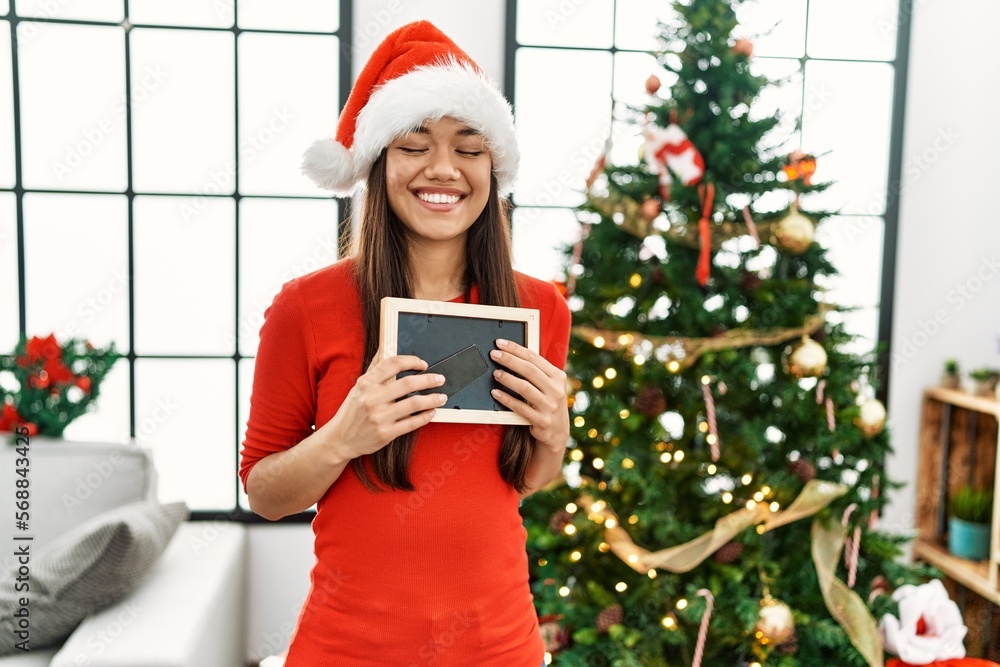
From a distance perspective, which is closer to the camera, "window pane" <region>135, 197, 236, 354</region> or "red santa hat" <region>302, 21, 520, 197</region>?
"red santa hat" <region>302, 21, 520, 197</region>

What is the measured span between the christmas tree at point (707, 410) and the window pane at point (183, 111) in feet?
4.22

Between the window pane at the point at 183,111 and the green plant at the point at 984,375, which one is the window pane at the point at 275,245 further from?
the green plant at the point at 984,375

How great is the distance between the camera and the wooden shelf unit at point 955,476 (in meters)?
2.33

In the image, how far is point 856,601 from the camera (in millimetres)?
1783

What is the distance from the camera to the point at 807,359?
5.71ft

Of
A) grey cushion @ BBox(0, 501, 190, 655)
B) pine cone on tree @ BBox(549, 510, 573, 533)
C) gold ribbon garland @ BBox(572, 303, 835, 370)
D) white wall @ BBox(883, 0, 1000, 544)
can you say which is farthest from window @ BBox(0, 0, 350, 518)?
white wall @ BBox(883, 0, 1000, 544)

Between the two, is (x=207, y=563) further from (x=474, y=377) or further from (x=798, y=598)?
(x=798, y=598)

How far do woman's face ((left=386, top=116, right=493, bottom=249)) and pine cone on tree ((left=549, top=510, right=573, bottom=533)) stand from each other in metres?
1.04

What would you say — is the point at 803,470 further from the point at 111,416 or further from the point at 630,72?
the point at 111,416

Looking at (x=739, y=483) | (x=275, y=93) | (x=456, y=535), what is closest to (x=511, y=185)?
(x=456, y=535)

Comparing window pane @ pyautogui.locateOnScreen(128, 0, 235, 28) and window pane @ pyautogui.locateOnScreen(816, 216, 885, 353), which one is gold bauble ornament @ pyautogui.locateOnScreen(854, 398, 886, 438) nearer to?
window pane @ pyautogui.locateOnScreen(816, 216, 885, 353)

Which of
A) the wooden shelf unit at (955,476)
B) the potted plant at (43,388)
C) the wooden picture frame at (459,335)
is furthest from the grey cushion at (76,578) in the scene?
the wooden shelf unit at (955,476)

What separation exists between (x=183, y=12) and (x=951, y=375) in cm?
278

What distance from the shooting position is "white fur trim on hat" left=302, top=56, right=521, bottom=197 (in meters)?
0.96
